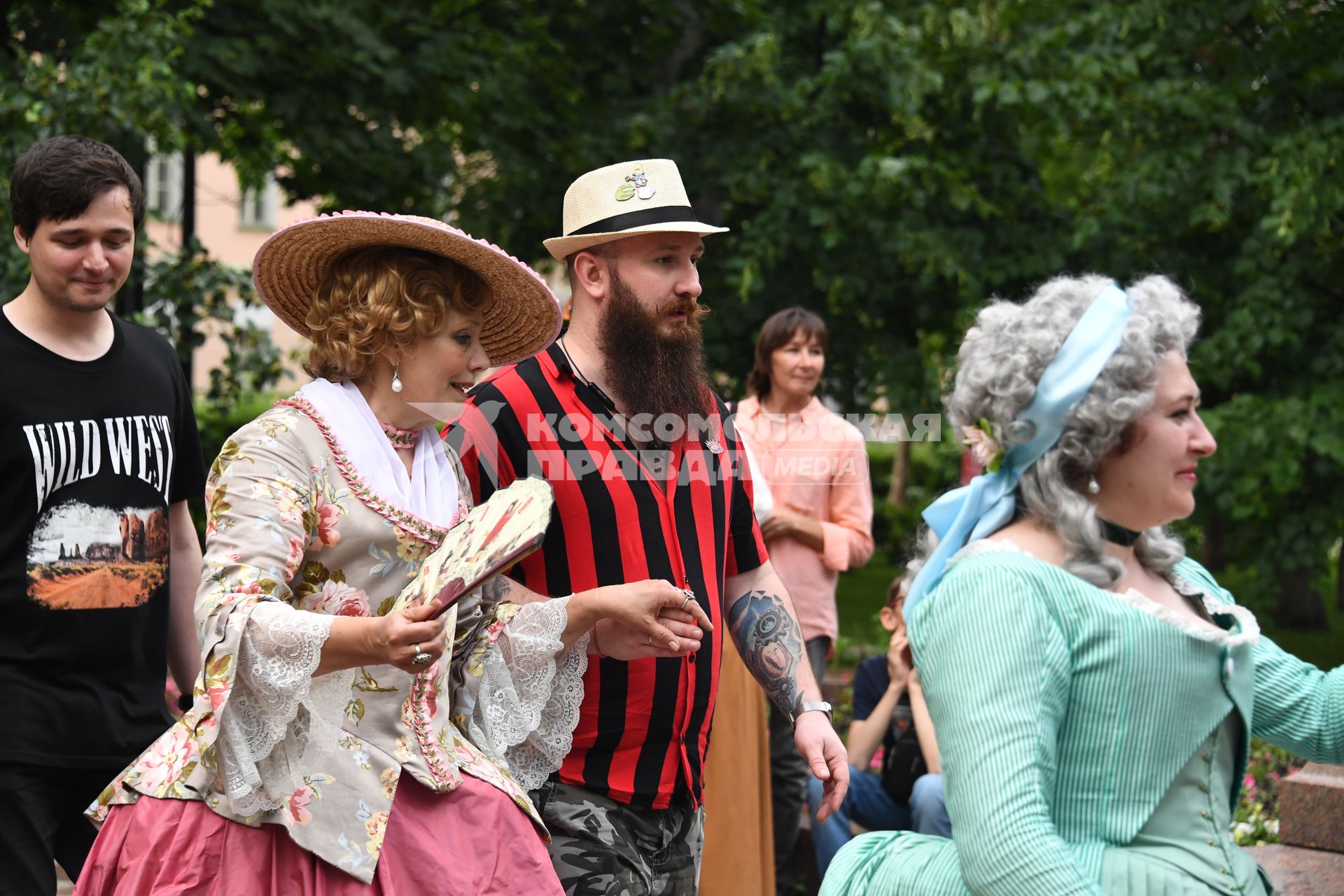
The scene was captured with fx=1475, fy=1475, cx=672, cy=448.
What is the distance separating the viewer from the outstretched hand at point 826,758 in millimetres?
2971

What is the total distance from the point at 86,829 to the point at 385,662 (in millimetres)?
1306

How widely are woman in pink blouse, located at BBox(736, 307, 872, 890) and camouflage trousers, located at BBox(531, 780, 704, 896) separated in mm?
2690

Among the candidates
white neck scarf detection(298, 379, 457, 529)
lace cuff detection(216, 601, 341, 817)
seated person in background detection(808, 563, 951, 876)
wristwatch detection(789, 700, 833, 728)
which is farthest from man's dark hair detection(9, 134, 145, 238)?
seated person in background detection(808, 563, 951, 876)

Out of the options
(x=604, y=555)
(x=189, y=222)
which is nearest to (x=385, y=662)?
(x=604, y=555)

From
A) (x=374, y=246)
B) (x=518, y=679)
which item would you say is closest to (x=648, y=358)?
(x=374, y=246)

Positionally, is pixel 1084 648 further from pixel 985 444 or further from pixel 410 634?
pixel 410 634

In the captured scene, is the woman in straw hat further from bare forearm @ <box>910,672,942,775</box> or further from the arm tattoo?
bare forearm @ <box>910,672,942,775</box>

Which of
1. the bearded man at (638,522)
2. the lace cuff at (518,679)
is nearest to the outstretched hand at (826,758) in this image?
the bearded man at (638,522)

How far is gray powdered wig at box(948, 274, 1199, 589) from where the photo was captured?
2170 mm

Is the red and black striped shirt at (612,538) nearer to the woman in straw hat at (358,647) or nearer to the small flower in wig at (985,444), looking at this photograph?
the woman in straw hat at (358,647)

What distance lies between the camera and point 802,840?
600 centimetres

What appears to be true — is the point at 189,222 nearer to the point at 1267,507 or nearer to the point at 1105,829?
the point at 1267,507

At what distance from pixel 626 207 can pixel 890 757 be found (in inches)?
110

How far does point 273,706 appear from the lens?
240 cm
